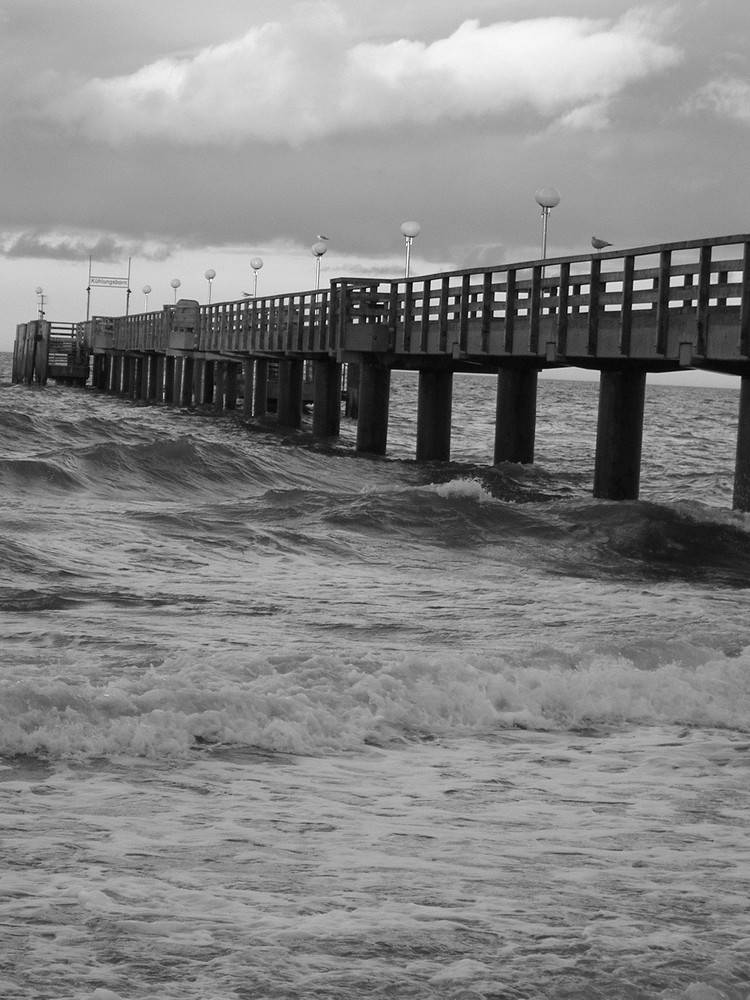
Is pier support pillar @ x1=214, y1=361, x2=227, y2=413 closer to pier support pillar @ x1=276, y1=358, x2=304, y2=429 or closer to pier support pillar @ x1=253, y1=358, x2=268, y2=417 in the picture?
pier support pillar @ x1=253, y1=358, x2=268, y2=417

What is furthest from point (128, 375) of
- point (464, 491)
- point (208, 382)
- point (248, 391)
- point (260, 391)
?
point (464, 491)

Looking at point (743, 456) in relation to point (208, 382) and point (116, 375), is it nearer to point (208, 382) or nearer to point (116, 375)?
point (208, 382)

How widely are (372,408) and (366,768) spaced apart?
20293mm

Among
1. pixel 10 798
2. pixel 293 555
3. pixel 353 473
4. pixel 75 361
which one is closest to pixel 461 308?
pixel 353 473

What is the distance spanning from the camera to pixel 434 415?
24.3 metres

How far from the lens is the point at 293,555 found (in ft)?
38.8

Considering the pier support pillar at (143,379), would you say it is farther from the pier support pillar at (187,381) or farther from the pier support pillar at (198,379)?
the pier support pillar at (198,379)

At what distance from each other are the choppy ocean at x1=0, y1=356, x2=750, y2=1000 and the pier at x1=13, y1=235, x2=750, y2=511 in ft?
9.54

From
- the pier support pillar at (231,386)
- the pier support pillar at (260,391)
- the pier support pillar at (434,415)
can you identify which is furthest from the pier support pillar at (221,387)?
the pier support pillar at (434,415)

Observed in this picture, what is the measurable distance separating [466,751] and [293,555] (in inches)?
234

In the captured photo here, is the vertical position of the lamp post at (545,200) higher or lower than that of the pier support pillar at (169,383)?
higher

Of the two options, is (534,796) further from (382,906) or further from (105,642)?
(105,642)

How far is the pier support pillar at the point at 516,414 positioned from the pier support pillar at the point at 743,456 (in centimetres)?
670

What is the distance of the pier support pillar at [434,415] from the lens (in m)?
24.1
